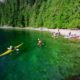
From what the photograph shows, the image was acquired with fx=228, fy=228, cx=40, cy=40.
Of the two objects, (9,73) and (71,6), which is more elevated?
(71,6)

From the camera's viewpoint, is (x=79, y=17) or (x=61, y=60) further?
(x=79, y=17)

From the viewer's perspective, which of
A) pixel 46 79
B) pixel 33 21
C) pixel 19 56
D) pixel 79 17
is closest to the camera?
pixel 46 79

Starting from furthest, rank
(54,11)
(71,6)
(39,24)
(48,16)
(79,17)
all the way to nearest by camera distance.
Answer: (39,24) → (48,16) → (54,11) → (71,6) → (79,17)

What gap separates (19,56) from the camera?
54812 mm

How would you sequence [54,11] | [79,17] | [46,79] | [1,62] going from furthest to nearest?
[54,11] → [79,17] → [1,62] → [46,79]

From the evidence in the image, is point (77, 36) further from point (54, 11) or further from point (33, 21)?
point (33, 21)

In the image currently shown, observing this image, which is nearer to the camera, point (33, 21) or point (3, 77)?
point (3, 77)

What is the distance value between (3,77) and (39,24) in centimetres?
14615

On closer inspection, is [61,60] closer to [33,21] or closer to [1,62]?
[1,62]

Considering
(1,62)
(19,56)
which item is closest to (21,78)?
(1,62)

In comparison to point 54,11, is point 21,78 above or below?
below

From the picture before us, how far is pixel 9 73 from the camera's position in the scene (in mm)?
40000

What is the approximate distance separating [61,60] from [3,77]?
15397 millimetres

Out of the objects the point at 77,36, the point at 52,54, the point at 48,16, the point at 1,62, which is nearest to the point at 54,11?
the point at 48,16
